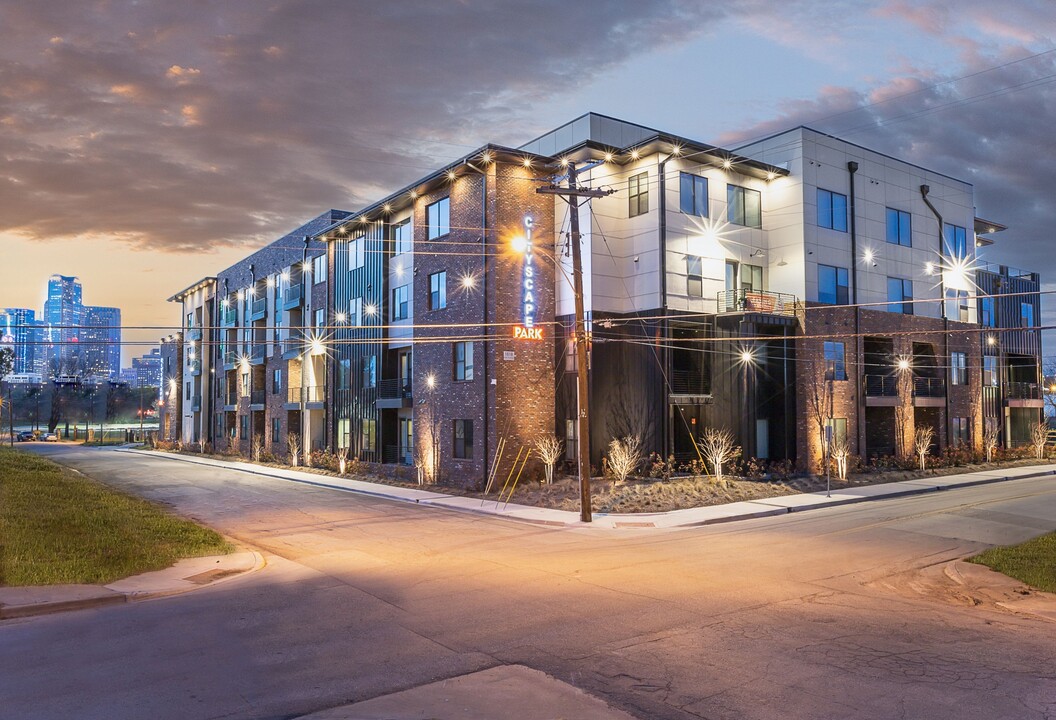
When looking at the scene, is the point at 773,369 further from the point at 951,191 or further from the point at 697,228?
the point at 951,191

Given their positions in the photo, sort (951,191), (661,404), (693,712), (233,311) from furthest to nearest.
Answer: (233,311) < (951,191) < (661,404) < (693,712)

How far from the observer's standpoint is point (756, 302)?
32938 mm

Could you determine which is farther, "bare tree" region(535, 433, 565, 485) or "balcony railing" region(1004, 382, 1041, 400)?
"balcony railing" region(1004, 382, 1041, 400)

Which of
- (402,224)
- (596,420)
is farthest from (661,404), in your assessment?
(402,224)

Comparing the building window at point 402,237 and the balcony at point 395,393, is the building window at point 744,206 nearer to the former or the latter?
the building window at point 402,237

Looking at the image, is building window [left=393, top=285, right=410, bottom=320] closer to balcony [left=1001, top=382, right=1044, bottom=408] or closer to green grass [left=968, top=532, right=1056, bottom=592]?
green grass [left=968, top=532, right=1056, bottom=592]

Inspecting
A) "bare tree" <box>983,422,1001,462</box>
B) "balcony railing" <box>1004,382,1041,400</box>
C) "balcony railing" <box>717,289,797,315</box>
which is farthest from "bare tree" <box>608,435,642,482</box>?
"balcony railing" <box>1004,382,1041,400</box>

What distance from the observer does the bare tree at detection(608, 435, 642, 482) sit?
Answer: 92.5 feet

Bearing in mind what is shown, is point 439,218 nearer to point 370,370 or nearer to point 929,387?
point 370,370

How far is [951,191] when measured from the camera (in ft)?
136

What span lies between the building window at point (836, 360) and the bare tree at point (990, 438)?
38.4 ft

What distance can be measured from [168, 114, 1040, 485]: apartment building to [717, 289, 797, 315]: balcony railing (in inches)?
3.8

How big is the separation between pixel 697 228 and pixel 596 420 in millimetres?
9033

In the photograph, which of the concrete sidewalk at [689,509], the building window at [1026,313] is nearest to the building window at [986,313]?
the building window at [1026,313]
